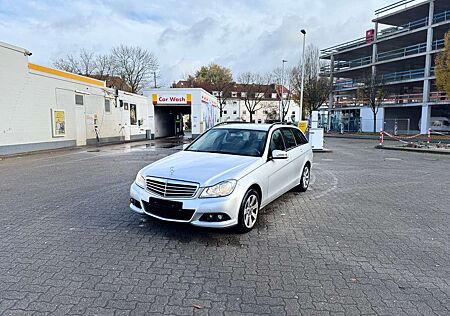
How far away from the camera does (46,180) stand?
887 cm

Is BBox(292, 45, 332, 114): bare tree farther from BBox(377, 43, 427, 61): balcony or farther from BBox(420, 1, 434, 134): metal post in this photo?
BBox(420, 1, 434, 134): metal post

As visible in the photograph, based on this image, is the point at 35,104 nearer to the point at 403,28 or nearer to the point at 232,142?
the point at 232,142

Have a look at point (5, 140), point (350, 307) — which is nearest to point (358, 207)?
point (350, 307)

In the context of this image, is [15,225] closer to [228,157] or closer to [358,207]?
[228,157]

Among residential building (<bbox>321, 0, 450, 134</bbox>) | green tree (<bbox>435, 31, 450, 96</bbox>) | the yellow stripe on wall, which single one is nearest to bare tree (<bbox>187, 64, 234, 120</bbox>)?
residential building (<bbox>321, 0, 450, 134</bbox>)

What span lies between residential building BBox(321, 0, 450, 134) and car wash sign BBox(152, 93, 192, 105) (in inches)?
942

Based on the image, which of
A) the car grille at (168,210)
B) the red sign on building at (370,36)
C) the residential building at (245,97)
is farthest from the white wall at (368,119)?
the car grille at (168,210)

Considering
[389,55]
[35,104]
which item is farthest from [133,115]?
[389,55]

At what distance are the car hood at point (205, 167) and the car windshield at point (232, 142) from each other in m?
0.27

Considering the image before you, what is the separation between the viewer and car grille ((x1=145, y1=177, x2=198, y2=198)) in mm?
4273

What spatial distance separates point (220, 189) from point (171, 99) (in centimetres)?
2591

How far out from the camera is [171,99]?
29.0 metres

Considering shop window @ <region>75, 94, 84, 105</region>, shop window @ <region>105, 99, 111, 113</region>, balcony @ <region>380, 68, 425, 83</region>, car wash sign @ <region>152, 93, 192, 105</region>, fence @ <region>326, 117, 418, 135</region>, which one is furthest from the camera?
fence @ <region>326, 117, 418, 135</region>

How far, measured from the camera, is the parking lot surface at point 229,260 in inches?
118
